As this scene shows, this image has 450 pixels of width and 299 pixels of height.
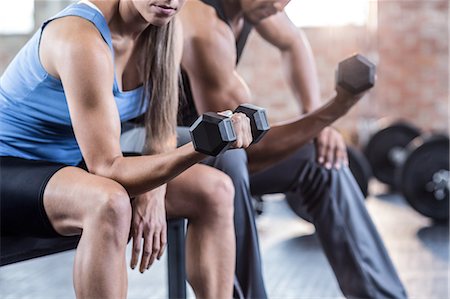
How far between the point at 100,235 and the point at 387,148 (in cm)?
297

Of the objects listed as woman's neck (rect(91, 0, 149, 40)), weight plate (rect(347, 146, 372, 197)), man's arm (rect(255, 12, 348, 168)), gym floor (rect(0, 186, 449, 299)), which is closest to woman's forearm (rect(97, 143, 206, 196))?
woman's neck (rect(91, 0, 149, 40))

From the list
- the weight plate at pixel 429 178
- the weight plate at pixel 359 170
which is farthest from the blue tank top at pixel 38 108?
the weight plate at pixel 429 178

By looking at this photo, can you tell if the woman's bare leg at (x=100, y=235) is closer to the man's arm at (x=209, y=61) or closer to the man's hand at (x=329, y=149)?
the man's arm at (x=209, y=61)

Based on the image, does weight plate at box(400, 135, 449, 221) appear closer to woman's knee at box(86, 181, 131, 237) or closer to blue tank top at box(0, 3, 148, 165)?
blue tank top at box(0, 3, 148, 165)

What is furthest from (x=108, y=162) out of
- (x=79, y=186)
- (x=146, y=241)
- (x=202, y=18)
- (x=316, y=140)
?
(x=316, y=140)

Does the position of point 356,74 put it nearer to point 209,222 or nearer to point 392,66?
point 209,222

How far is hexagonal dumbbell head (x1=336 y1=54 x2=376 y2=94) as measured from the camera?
1.39m

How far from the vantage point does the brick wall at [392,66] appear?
4.27 meters

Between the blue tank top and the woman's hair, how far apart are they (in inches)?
1.0

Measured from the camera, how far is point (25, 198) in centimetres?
106

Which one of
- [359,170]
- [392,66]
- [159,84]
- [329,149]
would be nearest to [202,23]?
[159,84]

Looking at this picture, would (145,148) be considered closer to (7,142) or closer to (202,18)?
(7,142)

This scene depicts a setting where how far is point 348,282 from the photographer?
159cm

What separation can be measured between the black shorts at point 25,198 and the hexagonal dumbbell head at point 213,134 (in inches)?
11.1
